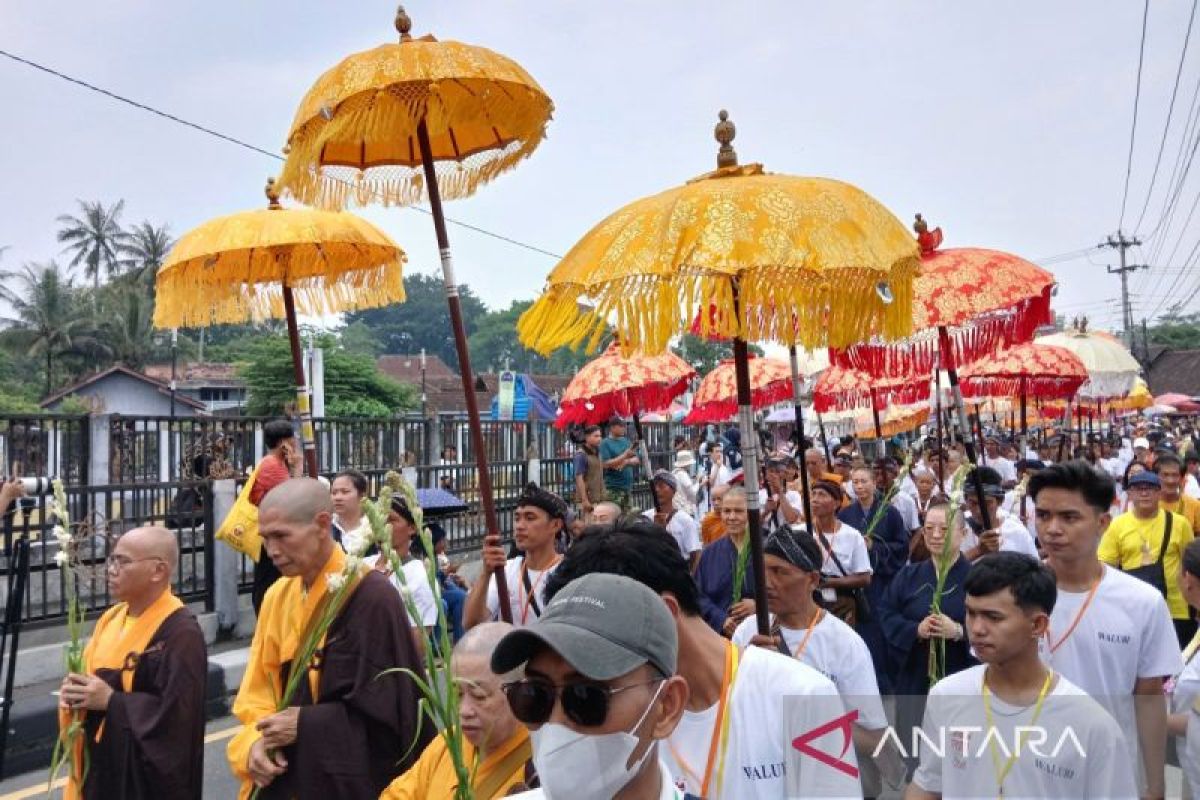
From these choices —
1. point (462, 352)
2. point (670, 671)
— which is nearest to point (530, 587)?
point (462, 352)

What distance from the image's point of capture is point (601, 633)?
1.82m

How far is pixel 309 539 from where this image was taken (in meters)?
3.80

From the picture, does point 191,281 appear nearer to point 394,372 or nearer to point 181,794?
point 181,794

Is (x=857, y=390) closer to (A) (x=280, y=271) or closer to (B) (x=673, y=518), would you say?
(B) (x=673, y=518)

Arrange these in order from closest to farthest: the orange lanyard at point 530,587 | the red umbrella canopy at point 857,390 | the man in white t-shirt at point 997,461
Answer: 1. the orange lanyard at point 530,587
2. the red umbrella canopy at point 857,390
3. the man in white t-shirt at point 997,461

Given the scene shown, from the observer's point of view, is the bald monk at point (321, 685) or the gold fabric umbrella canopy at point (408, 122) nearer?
the bald monk at point (321, 685)

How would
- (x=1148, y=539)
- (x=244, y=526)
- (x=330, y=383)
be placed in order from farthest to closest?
1. (x=330, y=383)
2. (x=244, y=526)
3. (x=1148, y=539)

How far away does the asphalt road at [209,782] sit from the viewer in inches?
237

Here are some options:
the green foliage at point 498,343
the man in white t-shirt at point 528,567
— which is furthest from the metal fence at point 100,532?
the green foliage at point 498,343

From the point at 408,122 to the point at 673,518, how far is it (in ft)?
13.9

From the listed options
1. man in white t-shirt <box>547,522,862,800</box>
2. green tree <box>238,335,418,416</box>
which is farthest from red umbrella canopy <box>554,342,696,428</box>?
green tree <box>238,335,418,416</box>

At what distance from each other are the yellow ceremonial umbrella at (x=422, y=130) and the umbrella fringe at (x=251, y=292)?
87cm

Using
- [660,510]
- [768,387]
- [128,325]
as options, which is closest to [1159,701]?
[660,510]

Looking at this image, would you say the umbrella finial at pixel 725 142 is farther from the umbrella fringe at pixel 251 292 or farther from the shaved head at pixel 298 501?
the umbrella fringe at pixel 251 292
